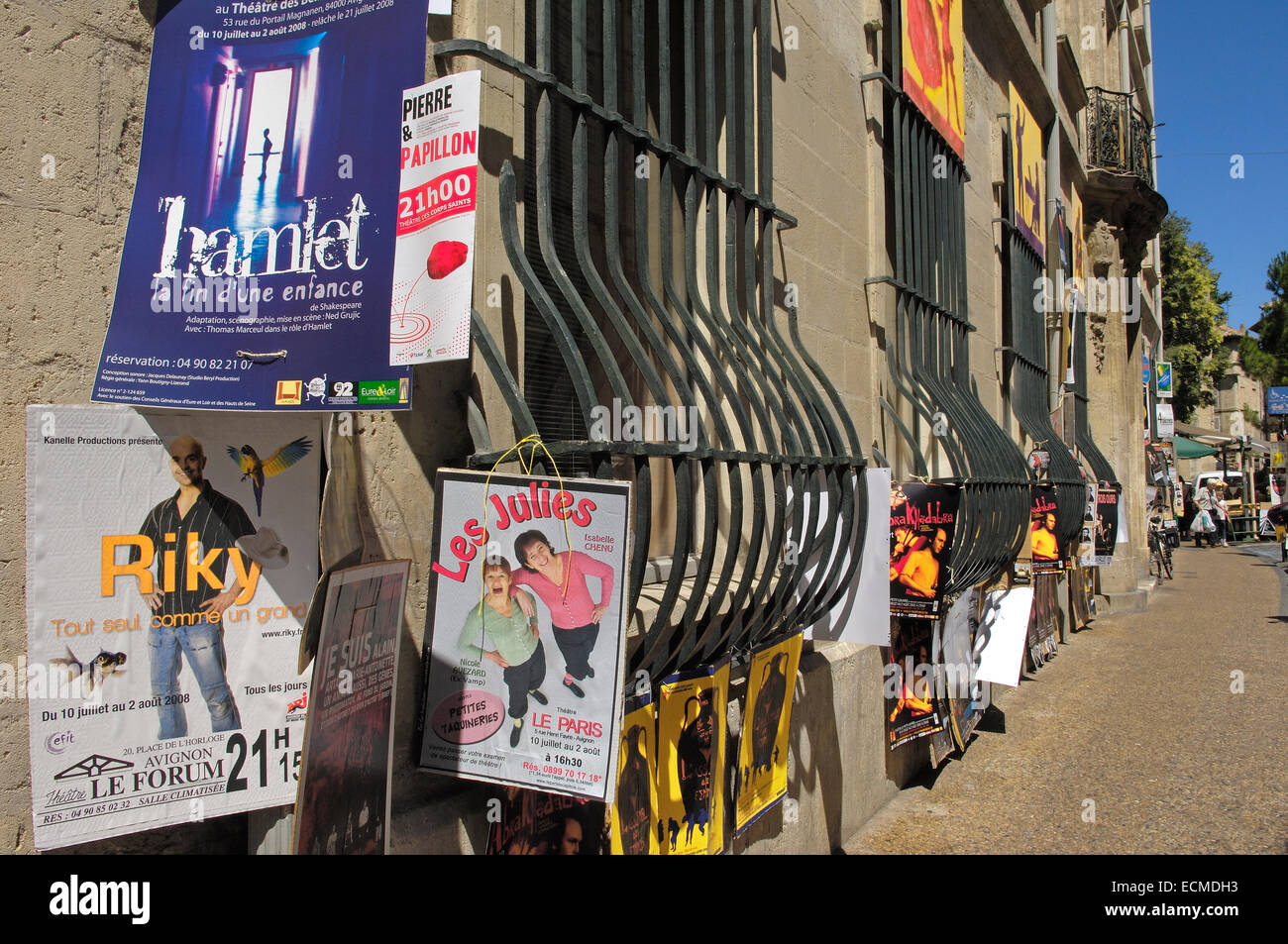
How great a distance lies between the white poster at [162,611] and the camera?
1809mm

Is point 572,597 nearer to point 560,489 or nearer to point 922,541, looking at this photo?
point 560,489

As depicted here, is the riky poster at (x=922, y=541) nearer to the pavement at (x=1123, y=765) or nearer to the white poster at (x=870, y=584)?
the white poster at (x=870, y=584)

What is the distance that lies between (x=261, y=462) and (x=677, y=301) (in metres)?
1.74

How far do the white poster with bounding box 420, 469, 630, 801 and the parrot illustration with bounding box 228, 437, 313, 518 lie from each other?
37 centimetres

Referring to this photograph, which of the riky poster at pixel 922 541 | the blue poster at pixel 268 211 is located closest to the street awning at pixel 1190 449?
the riky poster at pixel 922 541

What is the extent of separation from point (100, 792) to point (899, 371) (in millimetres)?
5242

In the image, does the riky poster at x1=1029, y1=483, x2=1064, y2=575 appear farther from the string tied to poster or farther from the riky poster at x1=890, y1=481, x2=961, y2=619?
the string tied to poster

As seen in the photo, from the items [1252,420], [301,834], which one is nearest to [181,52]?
[301,834]

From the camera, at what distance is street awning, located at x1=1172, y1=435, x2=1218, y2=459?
101 ft

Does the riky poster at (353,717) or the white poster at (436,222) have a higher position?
the white poster at (436,222)

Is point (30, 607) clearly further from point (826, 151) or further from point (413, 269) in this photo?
point (826, 151)

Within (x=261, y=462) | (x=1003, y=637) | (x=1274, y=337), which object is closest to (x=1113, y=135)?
(x=1003, y=637)

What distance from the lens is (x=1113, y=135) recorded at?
54.5ft

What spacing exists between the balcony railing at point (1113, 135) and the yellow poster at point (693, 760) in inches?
640
